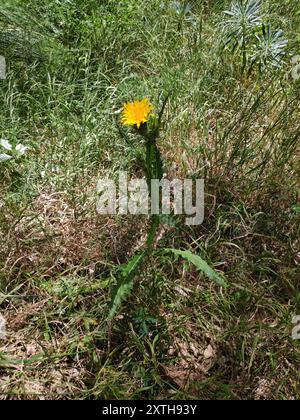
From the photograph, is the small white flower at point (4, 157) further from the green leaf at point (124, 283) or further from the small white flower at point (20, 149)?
the green leaf at point (124, 283)

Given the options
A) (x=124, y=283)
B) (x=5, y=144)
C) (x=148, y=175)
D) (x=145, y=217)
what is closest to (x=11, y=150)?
(x=5, y=144)

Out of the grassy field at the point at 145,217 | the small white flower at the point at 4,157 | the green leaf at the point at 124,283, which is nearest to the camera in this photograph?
the green leaf at the point at 124,283

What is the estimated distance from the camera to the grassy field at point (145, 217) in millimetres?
1596

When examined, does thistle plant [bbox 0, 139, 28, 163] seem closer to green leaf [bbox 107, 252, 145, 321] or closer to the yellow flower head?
the yellow flower head

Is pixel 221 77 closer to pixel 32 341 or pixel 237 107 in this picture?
pixel 237 107

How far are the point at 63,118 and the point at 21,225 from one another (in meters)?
0.61

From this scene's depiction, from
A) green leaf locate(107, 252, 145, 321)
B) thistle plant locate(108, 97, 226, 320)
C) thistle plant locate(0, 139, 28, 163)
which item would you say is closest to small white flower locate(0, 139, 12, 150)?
thistle plant locate(0, 139, 28, 163)

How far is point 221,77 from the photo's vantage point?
7.77ft

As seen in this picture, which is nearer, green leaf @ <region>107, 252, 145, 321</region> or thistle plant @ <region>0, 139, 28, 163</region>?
green leaf @ <region>107, 252, 145, 321</region>

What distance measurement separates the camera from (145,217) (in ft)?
6.36

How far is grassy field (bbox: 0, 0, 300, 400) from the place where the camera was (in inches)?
62.8

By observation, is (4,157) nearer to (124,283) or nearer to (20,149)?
(20,149)

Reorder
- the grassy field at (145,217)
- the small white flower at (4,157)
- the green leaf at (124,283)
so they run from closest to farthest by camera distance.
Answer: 1. the green leaf at (124,283)
2. the grassy field at (145,217)
3. the small white flower at (4,157)

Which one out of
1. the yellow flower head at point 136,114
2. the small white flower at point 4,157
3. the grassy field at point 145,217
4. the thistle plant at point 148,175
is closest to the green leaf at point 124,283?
the thistle plant at point 148,175
